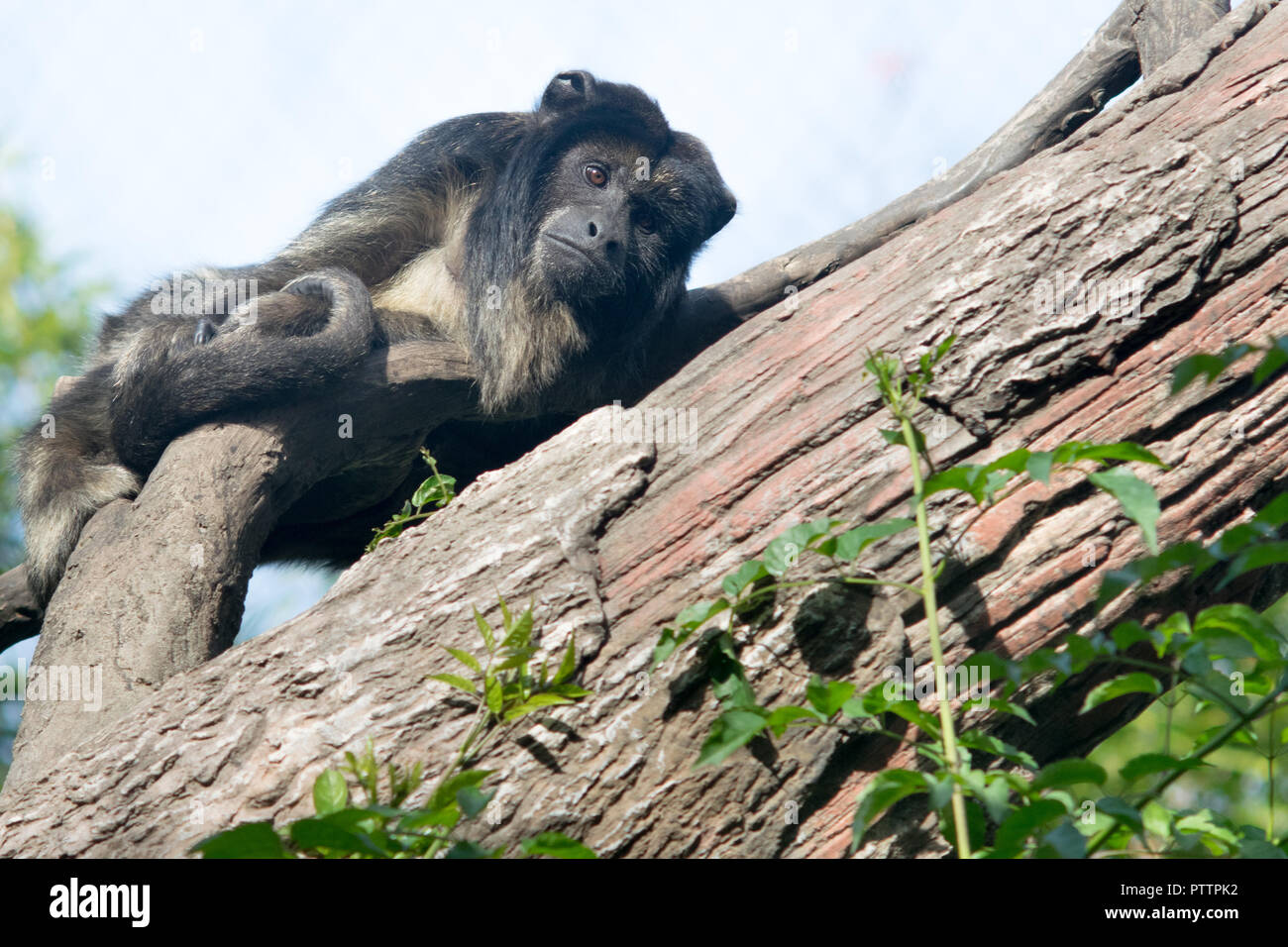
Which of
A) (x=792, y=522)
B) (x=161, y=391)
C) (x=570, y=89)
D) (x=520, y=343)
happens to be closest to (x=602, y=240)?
(x=520, y=343)

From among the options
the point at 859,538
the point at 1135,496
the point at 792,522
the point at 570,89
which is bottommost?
the point at 1135,496

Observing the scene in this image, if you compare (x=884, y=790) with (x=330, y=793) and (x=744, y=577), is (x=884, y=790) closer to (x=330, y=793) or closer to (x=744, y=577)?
(x=744, y=577)

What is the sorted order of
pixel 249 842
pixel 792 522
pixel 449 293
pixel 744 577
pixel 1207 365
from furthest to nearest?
1. pixel 449 293
2. pixel 792 522
3. pixel 744 577
4. pixel 249 842
5. pixel 1207 365

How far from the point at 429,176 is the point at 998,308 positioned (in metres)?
3.44

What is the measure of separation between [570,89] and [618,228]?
1.00 metres

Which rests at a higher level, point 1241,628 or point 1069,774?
point 1241,628

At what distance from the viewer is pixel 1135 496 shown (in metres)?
1.86

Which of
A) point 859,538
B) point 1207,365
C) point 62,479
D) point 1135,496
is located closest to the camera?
point 1207,365

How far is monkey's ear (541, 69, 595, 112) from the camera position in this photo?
542 cm

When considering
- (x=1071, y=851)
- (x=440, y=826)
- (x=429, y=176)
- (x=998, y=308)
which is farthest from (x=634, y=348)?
(x=1071, y=851)

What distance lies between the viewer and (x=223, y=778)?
2848 millimetres

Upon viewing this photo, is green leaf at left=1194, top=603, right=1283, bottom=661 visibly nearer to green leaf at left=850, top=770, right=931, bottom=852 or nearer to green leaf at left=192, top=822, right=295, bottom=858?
green leaf at left=850, top=770, right=931, bottom=852

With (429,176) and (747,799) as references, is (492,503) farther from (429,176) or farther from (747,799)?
(429,176)

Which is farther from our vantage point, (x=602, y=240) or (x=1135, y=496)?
(x=602, y=240)
